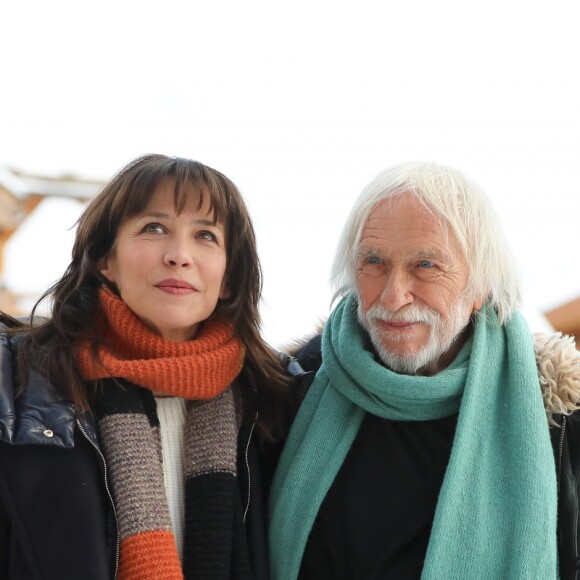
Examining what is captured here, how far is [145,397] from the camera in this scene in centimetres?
162

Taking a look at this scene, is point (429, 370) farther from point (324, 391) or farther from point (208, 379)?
point (208, 379)

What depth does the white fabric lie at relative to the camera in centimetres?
161

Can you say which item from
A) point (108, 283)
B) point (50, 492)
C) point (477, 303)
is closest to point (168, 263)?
point (108, 283)

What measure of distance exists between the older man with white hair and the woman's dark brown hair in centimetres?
16

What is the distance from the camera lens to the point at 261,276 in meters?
1.90

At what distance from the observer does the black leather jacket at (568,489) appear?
5.10 feet

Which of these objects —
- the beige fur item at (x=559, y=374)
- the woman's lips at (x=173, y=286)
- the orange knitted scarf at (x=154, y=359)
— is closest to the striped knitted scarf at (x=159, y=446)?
the orange knitted scarf at (x=154, y=359)

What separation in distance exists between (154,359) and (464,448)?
0.73 metres

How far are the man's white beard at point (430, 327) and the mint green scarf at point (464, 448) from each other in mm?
45

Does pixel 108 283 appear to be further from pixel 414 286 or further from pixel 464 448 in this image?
pixel 464 448

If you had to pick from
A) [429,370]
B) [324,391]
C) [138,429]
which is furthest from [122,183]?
[429,370]

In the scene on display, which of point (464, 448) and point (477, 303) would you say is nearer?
point (464, 448)

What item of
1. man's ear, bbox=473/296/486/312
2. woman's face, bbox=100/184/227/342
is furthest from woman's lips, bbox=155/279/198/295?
man's ear, bbox=473/296/486/312

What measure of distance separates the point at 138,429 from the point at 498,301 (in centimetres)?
96
